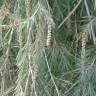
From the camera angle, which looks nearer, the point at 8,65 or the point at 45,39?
the point at 45,39

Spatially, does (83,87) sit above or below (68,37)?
below

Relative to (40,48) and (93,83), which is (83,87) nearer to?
(93,83)

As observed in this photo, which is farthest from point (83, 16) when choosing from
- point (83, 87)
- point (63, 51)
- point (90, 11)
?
point (83, 87)

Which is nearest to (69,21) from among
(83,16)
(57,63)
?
(83,16)

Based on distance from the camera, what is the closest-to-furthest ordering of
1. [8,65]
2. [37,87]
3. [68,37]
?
[37,87] → [68,37] → [8,65]

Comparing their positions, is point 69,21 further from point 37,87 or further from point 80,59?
point 37,87

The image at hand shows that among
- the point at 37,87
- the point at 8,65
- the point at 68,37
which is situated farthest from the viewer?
the point at 8,65

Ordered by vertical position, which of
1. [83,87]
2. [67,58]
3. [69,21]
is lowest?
[83,87]
